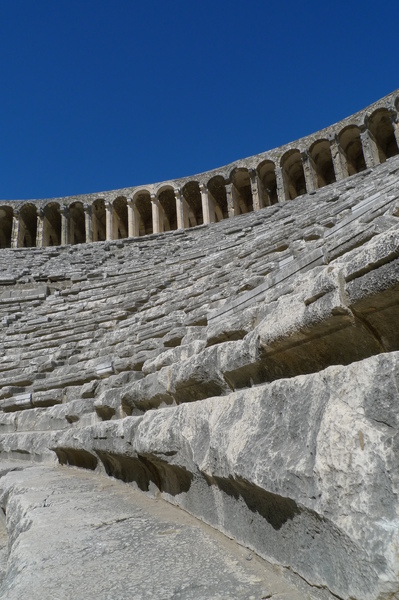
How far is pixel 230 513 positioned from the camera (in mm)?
1905

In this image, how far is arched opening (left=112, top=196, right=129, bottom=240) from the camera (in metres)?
24.5

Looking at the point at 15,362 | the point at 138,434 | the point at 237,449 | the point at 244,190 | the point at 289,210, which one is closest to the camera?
the point at 237,449

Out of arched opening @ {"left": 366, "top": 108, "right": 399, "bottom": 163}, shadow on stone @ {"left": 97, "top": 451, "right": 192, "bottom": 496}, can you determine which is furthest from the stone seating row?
arched opening @ {"left": 366, "top": 108, "right": 399, "bottom": 163}

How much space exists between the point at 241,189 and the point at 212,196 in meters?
1.52

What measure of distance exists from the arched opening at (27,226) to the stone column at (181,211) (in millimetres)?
7662

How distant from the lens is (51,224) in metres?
25.9

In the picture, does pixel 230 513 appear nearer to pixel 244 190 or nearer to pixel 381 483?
pixel 381 483

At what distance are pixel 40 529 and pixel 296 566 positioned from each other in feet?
4.40

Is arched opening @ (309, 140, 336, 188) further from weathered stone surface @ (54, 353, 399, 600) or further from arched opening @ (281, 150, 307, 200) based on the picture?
weathered stone surface @ (54, 353, 399, 600)

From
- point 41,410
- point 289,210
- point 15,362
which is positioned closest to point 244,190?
point 289,210

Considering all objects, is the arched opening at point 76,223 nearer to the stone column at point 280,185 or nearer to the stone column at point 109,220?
the stone column at point 109,220

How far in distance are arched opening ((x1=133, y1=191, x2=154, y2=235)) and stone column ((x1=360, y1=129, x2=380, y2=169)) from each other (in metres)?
11.1

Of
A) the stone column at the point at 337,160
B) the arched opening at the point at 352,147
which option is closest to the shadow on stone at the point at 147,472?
the stone column at the point at 337,160

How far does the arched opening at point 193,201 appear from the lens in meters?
23.8
